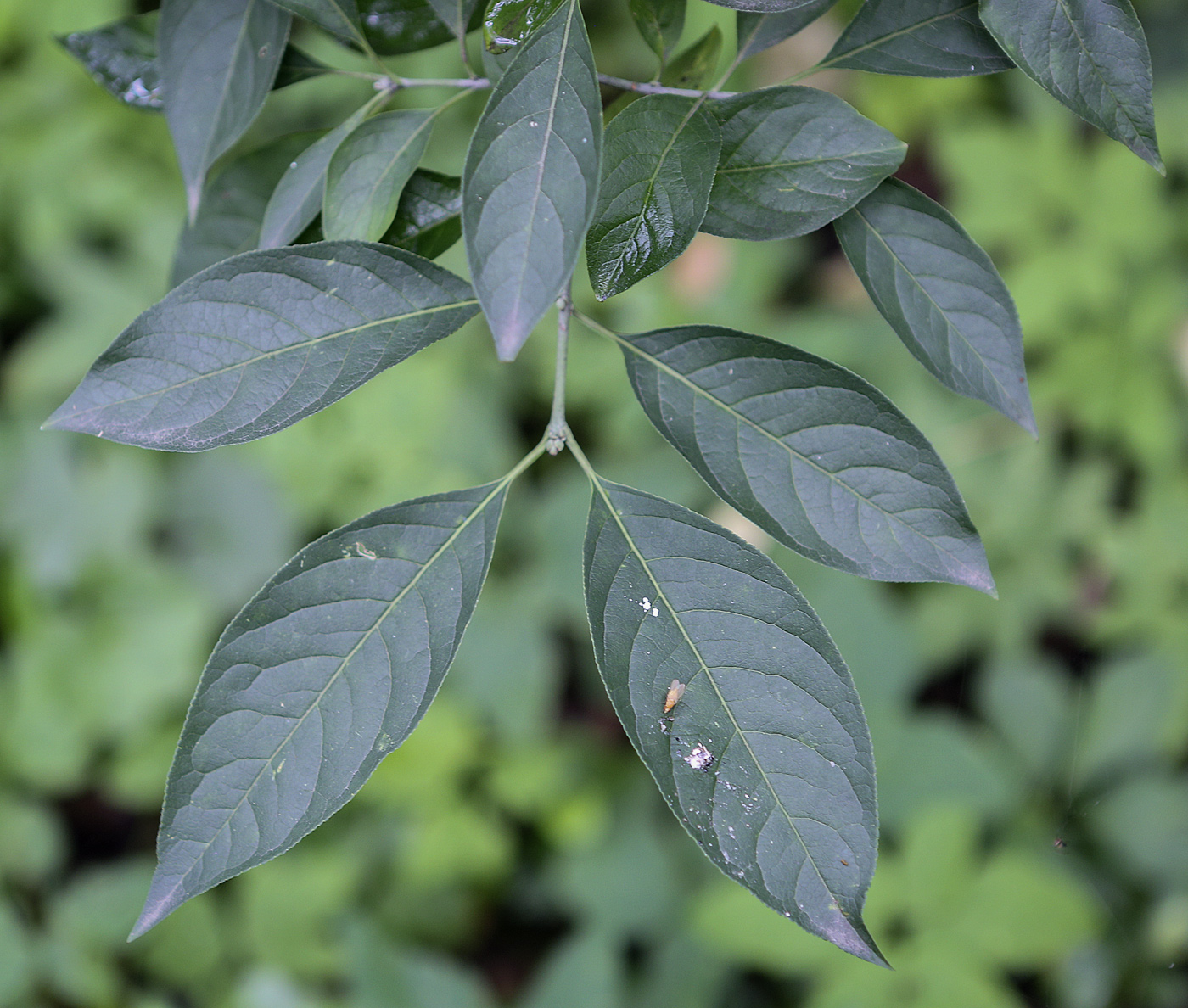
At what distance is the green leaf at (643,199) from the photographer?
0.51 m

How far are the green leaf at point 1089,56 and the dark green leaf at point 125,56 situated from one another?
0.62 meters

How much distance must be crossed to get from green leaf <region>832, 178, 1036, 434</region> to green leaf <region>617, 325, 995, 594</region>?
0.07 m

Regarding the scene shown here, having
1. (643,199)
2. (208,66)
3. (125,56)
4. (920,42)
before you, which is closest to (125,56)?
(125,56)

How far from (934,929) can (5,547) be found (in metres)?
1.88

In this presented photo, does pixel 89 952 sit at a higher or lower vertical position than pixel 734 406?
lower

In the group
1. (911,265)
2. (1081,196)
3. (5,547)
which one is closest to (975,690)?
(1081,196)

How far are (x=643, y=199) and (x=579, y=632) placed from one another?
1454mm

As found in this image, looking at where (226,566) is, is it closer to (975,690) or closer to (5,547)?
(5,547)

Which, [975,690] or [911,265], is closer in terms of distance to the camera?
[911,265]

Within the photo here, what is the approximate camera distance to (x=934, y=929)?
1551 millimetres

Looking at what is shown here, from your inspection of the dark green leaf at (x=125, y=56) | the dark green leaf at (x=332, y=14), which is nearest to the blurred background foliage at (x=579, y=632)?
the dark green leaf at (x=125, y=56)

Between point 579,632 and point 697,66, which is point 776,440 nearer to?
point 697,66

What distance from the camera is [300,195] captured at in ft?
2.02

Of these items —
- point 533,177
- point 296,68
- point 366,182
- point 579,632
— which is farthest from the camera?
point 579,632
